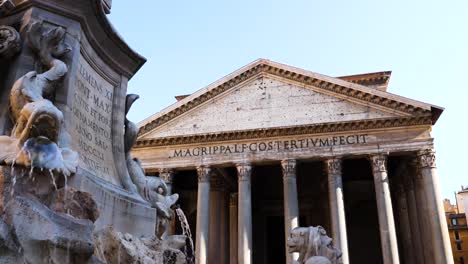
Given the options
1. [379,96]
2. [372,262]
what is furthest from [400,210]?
[379,96]

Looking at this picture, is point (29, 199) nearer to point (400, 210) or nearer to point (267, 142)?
point (267, 142)

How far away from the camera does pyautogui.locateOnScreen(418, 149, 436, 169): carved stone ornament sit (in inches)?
671

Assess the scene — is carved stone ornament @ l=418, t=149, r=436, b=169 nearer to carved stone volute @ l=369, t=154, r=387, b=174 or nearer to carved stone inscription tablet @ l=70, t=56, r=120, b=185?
carved stone volute @ l=369, t=154, r=387, b=174

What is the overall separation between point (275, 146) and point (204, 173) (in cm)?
336

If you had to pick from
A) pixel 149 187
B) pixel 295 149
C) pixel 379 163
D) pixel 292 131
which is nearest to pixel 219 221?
pixel 295 149

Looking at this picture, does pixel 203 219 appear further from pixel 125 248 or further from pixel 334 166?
pixel 125 248

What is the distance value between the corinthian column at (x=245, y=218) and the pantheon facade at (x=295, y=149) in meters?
0.04

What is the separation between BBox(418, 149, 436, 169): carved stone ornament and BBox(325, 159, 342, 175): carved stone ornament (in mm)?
3160

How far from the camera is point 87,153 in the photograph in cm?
353

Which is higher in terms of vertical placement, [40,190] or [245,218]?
[245,218]

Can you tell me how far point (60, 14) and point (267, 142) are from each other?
15801 millimetres

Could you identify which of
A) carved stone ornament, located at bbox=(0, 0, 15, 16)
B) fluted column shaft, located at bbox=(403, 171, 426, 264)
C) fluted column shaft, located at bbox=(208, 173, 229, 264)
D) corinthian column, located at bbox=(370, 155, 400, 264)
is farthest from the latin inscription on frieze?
carved stone ornament, located at bbox=(0, 0, 15, 16)

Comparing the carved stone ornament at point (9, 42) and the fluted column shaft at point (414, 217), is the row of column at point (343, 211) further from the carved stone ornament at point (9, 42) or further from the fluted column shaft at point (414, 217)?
the carved stone ornament at point (9, 42)

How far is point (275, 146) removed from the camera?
61.8ft
